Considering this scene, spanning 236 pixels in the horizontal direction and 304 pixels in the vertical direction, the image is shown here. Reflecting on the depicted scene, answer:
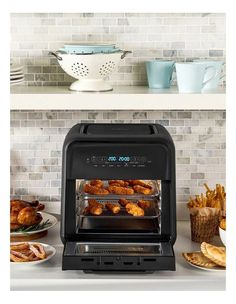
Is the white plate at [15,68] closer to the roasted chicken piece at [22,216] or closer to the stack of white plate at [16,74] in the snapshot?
the stack of white plate at [16,74]

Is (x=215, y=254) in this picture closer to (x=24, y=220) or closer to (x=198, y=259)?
(x=198, y=259)

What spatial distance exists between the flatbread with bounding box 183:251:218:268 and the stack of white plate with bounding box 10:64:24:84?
855 millimetres

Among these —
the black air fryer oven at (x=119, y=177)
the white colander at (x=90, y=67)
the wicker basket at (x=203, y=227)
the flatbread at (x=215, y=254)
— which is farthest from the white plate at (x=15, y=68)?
the flatbread at (x=215, y=254)

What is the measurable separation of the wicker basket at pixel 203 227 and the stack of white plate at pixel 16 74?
78 cm

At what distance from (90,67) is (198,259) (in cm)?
74

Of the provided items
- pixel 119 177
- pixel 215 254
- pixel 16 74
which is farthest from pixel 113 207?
pixel 16 74

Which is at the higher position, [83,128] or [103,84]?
[103,84]

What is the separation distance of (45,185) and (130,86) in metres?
0.51

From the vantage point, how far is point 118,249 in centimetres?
216

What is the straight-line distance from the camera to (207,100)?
2328 mm
